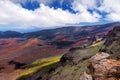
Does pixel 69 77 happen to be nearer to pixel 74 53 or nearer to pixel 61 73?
pixel 61 73

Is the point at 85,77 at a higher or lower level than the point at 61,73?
higher

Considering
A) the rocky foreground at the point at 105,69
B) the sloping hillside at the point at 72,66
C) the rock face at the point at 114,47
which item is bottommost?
the sloping hillside at the point at 72,66

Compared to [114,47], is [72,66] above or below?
below

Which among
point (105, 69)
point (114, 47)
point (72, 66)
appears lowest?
point (72, 66)

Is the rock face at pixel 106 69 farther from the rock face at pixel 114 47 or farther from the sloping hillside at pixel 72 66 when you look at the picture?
the sloping hillside at pixel 72 66

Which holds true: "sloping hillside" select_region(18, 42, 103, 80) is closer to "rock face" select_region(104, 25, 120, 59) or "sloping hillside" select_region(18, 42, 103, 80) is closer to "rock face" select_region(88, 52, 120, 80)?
"rock face" select_region(104, 25, 120, 59)

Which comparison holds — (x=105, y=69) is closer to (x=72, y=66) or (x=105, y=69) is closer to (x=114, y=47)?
(x=114, y=47)

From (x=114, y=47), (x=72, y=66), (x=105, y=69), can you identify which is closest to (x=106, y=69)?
(x=105, y=69)

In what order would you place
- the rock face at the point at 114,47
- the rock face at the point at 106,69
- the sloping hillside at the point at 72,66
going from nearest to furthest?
the rock face at the point at 106,69 → the rock face at the point at 114,47 → the sloping hillside at the point at 72,66

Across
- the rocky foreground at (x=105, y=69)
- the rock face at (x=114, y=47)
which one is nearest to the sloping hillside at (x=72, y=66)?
the rock face at (x=114, y=47)

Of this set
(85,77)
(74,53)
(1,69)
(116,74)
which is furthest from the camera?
(1,69)

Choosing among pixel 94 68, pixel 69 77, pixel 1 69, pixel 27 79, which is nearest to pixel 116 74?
pixel 94 68
